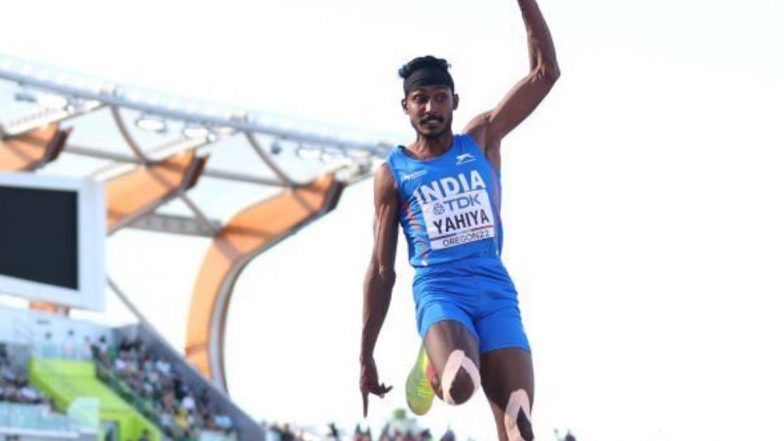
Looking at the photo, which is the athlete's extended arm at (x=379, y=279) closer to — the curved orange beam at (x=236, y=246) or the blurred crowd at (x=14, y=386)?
the blurred crowd at (x=14, y=386)

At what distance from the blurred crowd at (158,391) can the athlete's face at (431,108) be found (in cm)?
2883

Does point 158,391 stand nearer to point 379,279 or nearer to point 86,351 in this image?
point 86,351

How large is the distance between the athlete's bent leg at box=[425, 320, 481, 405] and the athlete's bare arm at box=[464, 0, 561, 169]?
0.94m

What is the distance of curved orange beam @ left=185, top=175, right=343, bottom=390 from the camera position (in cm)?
5206

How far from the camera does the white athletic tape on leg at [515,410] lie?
28.0 feet

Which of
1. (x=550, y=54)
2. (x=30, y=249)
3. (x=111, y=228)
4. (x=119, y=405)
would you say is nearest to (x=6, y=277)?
(x=30, y=249)

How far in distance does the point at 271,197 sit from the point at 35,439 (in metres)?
21.4

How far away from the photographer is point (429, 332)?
8727 mm

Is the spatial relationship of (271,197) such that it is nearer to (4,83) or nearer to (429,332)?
(4,83)

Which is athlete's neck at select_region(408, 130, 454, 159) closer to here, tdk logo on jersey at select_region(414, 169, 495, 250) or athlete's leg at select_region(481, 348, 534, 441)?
tdk logo on jersey at select_region(414, 169, 495, 250)

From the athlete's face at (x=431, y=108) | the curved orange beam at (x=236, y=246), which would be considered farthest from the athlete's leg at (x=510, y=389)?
the curved orange beam at (x=236, y=246)

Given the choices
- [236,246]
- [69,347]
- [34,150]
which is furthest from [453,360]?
[236,246]

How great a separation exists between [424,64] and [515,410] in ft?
5.40

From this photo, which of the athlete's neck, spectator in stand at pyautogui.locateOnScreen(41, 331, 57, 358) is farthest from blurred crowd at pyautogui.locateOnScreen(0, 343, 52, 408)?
the athlete's neck
